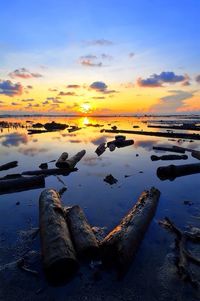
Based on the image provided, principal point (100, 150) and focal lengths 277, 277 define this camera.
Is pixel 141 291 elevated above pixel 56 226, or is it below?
below

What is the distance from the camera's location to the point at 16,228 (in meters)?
9.98

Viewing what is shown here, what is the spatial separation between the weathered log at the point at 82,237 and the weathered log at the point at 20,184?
6.60 m

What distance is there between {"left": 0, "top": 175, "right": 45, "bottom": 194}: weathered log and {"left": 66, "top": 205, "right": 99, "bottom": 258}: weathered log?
21.6 ft

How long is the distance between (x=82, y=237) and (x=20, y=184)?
845 centimetres

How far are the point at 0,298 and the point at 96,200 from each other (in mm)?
7046

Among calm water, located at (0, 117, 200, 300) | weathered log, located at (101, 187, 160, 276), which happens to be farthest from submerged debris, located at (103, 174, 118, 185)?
weathered log, located at (101, 187, 160, 276)

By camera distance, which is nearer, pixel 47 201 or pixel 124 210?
pixel 47 201

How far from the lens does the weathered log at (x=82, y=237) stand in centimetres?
775

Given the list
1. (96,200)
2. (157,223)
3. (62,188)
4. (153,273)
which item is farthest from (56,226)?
(62,188)

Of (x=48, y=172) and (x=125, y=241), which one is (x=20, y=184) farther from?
(x=125, y=241)

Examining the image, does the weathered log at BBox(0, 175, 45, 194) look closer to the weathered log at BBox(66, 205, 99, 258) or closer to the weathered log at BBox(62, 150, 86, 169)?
the weathered log at BBox(62, 150, 86, 169)

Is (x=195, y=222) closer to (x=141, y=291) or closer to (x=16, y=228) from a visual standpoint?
(x=141, y=291)

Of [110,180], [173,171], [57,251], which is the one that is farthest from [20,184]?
[173,171]

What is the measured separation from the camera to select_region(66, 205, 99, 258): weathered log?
25.4 feet
